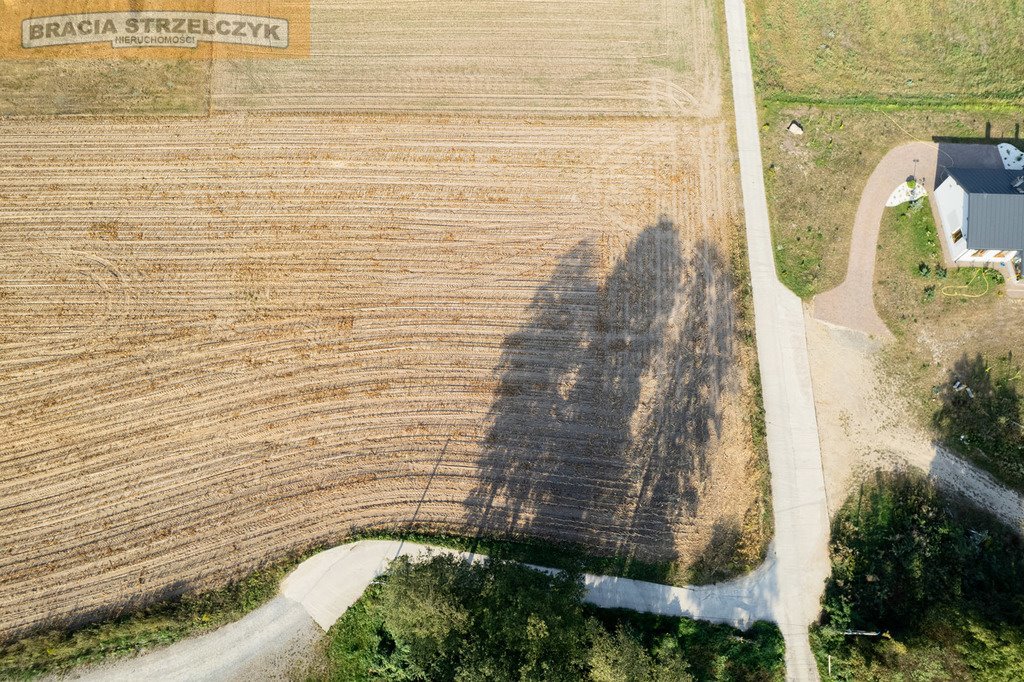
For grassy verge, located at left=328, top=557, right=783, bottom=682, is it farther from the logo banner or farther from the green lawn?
the logo banner

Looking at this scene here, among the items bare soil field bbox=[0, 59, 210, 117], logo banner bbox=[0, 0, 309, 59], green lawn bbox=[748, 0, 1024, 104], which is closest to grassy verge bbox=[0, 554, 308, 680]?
bare soil field bbox=[0, 59, 210, 117]

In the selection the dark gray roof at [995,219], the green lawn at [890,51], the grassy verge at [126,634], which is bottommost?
the grassy verge at [126,634]

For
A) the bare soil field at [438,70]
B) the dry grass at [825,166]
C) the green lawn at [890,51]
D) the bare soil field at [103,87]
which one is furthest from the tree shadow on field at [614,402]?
the bare soil field at [103,87]

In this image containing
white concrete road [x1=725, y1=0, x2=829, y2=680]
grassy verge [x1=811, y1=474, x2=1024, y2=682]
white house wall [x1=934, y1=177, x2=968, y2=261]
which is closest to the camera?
grassy verge [x1=811, y1=474, x2=1024, y2=682]

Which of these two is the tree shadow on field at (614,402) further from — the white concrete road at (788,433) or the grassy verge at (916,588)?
the grassy verge at (916,588)

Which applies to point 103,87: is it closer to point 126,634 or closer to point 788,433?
point 126,634

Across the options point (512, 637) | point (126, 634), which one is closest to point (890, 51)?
point (512, 637)
